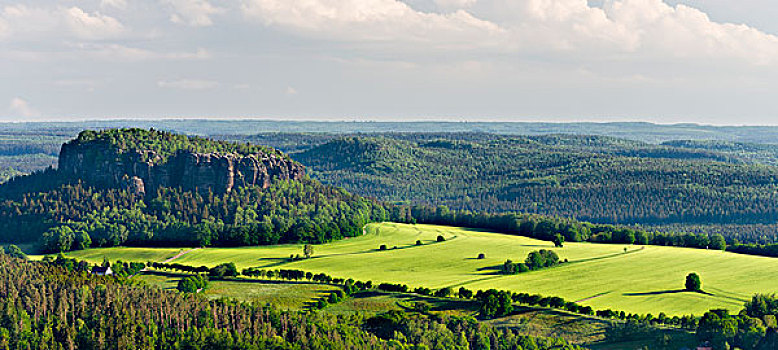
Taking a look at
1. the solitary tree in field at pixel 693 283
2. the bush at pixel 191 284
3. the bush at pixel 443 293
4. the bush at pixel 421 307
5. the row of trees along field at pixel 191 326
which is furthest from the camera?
the bush at pixel 191 284

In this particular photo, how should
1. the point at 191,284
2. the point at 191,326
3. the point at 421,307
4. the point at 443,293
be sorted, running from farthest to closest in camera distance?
the point at 191,284, the point at 443,293, the point at 421,307, the point at 191,326

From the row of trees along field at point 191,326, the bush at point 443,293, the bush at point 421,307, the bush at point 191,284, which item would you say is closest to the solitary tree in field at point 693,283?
the bush at point 443,293

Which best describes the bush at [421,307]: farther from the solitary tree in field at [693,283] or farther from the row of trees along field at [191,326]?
the solitary tree in field at [693,283]

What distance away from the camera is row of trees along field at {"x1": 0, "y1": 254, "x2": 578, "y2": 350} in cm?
12950

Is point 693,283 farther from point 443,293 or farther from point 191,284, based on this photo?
point 191,284

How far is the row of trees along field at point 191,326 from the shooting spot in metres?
130

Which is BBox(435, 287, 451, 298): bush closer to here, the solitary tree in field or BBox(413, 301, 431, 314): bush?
BBox(413, 301, 431, 314): bush

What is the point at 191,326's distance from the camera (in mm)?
137250

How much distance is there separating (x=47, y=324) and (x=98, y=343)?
38.7 ft

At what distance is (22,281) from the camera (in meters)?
161

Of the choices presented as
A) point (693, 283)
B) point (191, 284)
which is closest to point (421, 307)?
point (191, 284)

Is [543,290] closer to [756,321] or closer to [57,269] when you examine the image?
[756,321]

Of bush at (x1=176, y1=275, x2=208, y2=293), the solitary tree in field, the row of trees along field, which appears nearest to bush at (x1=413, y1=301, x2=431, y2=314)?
the row of trees along field

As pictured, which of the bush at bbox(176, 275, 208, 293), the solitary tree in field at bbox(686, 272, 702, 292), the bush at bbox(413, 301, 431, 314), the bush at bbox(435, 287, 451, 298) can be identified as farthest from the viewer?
the bush at bbox(176, 275, 208, 293)
